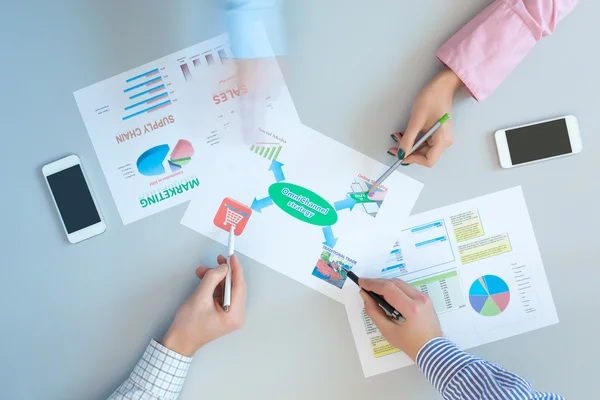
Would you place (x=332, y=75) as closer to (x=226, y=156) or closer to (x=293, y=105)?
(x=293, y=105)

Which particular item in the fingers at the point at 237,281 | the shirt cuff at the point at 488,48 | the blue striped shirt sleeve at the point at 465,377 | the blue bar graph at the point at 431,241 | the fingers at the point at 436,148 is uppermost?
the shirt cuff at the point at 488,48

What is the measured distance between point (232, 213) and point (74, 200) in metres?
0.28

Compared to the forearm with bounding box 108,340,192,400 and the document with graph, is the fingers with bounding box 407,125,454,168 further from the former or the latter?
the forearm with bounding box 108,340,192,400

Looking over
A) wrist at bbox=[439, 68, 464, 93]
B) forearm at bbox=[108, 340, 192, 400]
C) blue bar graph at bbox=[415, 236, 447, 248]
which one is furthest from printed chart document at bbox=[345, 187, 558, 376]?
forearm at bbox=[108, 340, 192, 400]

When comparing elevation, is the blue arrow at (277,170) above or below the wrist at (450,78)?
below

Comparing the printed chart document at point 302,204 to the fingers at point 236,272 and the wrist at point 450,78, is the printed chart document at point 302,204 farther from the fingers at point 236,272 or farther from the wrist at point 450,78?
the wrist at point 450,78

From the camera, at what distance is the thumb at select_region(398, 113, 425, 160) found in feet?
2.60

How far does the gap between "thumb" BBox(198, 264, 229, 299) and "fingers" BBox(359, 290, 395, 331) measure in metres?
0.24

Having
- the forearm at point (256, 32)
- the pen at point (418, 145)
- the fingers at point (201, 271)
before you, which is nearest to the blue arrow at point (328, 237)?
the pen at point (418, 145)

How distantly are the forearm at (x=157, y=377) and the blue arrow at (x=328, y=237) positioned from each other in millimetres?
310

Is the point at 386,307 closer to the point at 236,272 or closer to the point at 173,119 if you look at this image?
the point at 236,272

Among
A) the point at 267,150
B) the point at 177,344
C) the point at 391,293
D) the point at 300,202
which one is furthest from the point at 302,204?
the point at 177,344

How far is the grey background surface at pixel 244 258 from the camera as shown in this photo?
824 millimetres

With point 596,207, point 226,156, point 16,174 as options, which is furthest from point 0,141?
point 596,207
